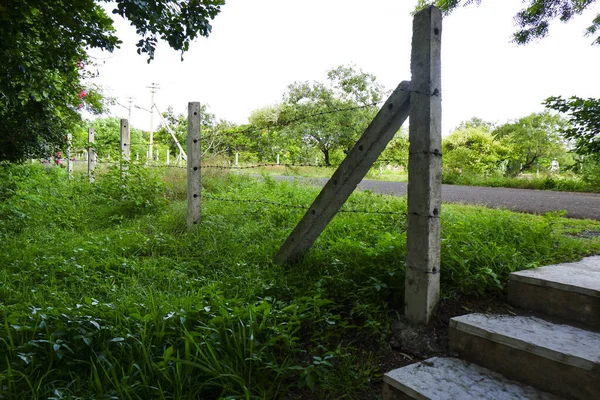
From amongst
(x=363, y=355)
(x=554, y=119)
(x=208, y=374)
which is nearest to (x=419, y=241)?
(x=363, y=355)

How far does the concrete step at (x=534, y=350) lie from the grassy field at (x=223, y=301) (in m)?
0.37

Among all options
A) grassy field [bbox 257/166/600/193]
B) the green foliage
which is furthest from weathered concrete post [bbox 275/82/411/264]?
grassy field [bbox 257/166/600/193]

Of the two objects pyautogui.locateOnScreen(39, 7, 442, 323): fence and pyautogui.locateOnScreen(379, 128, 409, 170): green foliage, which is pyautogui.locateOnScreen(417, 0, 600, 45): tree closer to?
pyautogui.locateOnScreen(379, 128, 409, 170): green foliage

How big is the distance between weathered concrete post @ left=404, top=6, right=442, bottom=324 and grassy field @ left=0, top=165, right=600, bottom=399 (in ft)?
0.73

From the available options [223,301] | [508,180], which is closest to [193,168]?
[223,301]

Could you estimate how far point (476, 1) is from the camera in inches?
188

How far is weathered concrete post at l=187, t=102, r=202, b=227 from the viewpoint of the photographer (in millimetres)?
4398

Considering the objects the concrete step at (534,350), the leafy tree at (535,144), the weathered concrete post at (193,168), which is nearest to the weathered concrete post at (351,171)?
the concrete step at (534,350)

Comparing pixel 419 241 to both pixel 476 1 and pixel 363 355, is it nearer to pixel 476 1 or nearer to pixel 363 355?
pixel 363 355

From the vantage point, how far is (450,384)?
1.67 metres

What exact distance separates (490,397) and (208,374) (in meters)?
1.29

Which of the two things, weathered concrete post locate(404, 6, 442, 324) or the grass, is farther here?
the grass

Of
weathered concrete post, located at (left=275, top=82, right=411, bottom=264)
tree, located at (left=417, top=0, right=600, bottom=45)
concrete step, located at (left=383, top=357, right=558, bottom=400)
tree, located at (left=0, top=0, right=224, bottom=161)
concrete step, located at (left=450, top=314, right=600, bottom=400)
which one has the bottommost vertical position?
concrete step, located at (left=383, top=357, right=558, bottom=400)

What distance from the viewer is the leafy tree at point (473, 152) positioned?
17.3 metres
